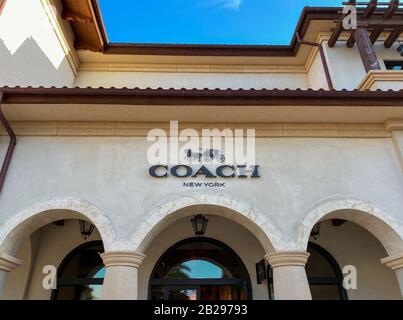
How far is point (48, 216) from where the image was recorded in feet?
19.1

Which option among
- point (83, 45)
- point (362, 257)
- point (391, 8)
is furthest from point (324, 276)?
point (83, 45)

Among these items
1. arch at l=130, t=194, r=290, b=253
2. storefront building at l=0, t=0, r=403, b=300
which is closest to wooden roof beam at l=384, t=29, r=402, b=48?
storefront building at l=0, t=0, r=403, b=300

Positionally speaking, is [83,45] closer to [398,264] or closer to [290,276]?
[290,276]

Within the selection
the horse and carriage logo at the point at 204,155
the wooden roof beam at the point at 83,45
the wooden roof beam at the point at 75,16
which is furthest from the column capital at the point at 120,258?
the wooden roof beam at the point at 83,45

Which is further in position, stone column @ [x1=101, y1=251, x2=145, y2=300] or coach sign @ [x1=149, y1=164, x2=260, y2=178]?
coach sign @ [x1=149, y1=164, x2=260, y2=178]

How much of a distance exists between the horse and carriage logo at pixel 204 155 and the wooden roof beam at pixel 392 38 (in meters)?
6.58

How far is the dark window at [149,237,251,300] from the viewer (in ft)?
23.8

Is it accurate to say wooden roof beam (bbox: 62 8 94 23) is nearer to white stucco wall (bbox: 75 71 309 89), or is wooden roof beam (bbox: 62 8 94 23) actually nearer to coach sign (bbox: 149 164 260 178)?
white stucco wall (bbox: 75 71 309 89)

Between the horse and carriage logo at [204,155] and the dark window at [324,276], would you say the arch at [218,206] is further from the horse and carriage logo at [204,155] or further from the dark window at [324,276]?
the dark window at [324,276]

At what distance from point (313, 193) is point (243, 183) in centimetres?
128

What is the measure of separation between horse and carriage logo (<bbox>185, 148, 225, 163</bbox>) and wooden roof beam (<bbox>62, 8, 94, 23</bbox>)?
5.37 meters

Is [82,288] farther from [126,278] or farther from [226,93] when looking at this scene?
[226,93]
